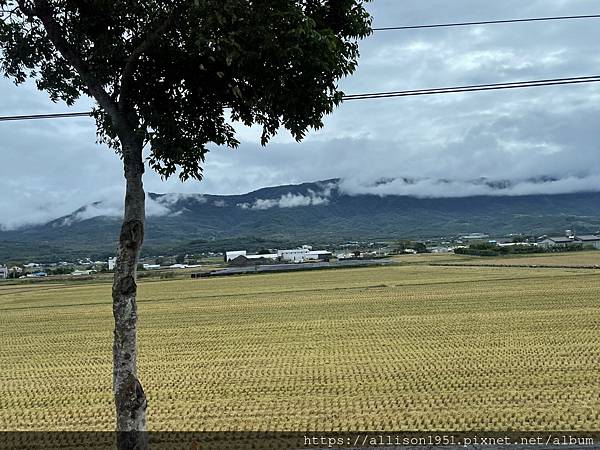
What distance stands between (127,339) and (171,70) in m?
3.23

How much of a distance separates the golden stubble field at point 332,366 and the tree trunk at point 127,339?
5263mm

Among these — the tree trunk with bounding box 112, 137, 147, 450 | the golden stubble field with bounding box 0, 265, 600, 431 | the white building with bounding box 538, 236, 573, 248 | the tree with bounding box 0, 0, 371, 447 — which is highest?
the tree with bounding box 0, 0, 371, 447

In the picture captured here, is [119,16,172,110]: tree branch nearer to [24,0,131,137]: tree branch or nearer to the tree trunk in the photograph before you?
[24,0,131,137]: tree branch

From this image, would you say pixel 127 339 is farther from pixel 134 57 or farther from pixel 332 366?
pixel 332 366

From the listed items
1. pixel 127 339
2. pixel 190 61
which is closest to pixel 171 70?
pixel 190 61

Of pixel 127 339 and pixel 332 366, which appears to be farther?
pixel 332 366

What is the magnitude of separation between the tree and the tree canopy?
1cm

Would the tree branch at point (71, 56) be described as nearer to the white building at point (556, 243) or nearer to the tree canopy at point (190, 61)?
the tree canopy at point (190, 61)

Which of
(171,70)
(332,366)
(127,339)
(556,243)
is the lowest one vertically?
(556,243)

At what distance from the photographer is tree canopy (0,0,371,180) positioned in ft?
21.9

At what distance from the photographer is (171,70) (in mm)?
7727

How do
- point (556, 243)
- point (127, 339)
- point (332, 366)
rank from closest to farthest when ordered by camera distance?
point (127, 339), point (332, 366), point (556, 243)

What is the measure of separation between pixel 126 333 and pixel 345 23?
4369 mm

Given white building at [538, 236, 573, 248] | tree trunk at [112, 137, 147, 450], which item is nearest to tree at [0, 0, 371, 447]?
tree trunk at [112, 137, 147, 450]
